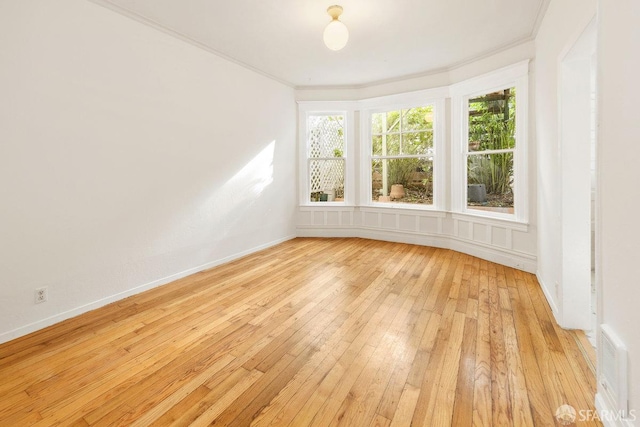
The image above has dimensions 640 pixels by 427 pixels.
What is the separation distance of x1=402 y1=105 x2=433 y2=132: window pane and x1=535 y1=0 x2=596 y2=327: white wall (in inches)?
66.1

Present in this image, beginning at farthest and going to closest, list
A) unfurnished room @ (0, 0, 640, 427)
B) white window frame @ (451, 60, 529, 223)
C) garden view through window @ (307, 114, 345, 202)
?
garden view through window @ (307, 114, 345, 202) → white window frame @ (451, 60, 529, 223) → unfurnished room @ (0, 0, 640, 427)

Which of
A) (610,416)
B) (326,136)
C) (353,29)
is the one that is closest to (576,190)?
(610,416)

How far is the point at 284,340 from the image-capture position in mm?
2150

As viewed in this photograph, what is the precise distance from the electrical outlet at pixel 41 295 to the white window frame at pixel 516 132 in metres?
4.94

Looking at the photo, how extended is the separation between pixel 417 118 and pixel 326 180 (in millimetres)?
1936

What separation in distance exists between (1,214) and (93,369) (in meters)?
1.38

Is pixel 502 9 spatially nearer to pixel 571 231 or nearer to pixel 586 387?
pixel 571 231

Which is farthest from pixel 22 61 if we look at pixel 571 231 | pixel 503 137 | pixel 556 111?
pixel 503 137

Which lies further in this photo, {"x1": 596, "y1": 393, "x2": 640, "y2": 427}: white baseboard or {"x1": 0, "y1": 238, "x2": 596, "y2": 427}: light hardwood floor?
{"x1": 0, "y1": 238, "x2": 596, "y2": 427}: light hardwood floor

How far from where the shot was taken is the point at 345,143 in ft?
18.2

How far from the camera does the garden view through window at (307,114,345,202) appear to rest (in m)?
5.61

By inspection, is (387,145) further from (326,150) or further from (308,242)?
(308,242)

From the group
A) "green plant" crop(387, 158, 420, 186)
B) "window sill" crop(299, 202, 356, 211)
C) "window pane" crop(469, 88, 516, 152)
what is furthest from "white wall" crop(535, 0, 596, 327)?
"window sill" crop(299, 202, 356, 211)

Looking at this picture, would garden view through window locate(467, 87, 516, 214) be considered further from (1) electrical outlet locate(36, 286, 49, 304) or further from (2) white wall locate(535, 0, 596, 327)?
(1) electrical outlet locate(36, 286, 49, 304)
